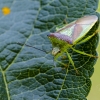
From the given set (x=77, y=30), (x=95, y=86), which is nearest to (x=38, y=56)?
(x=95, y=86)

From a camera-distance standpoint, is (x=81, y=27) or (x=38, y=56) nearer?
(x=38, y=56)

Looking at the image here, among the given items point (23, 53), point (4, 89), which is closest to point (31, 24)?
point (23, 53)

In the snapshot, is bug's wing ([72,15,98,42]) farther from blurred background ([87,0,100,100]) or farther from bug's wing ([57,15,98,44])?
blurred background ([87,0,100,100])

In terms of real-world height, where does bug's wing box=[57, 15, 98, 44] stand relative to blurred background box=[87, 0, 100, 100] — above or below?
above

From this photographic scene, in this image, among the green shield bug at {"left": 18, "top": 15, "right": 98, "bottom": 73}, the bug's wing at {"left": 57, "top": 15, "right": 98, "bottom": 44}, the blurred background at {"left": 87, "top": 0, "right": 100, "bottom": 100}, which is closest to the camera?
the blurred background at {"left": 87, "top": 0, "right": 100, "bottom": 100}

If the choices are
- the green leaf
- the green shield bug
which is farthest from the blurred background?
the green shield bug

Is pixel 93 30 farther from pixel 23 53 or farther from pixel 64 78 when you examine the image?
pixel 23 53

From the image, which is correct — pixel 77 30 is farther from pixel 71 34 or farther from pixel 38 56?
pixel 38 56

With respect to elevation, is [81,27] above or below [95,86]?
above
